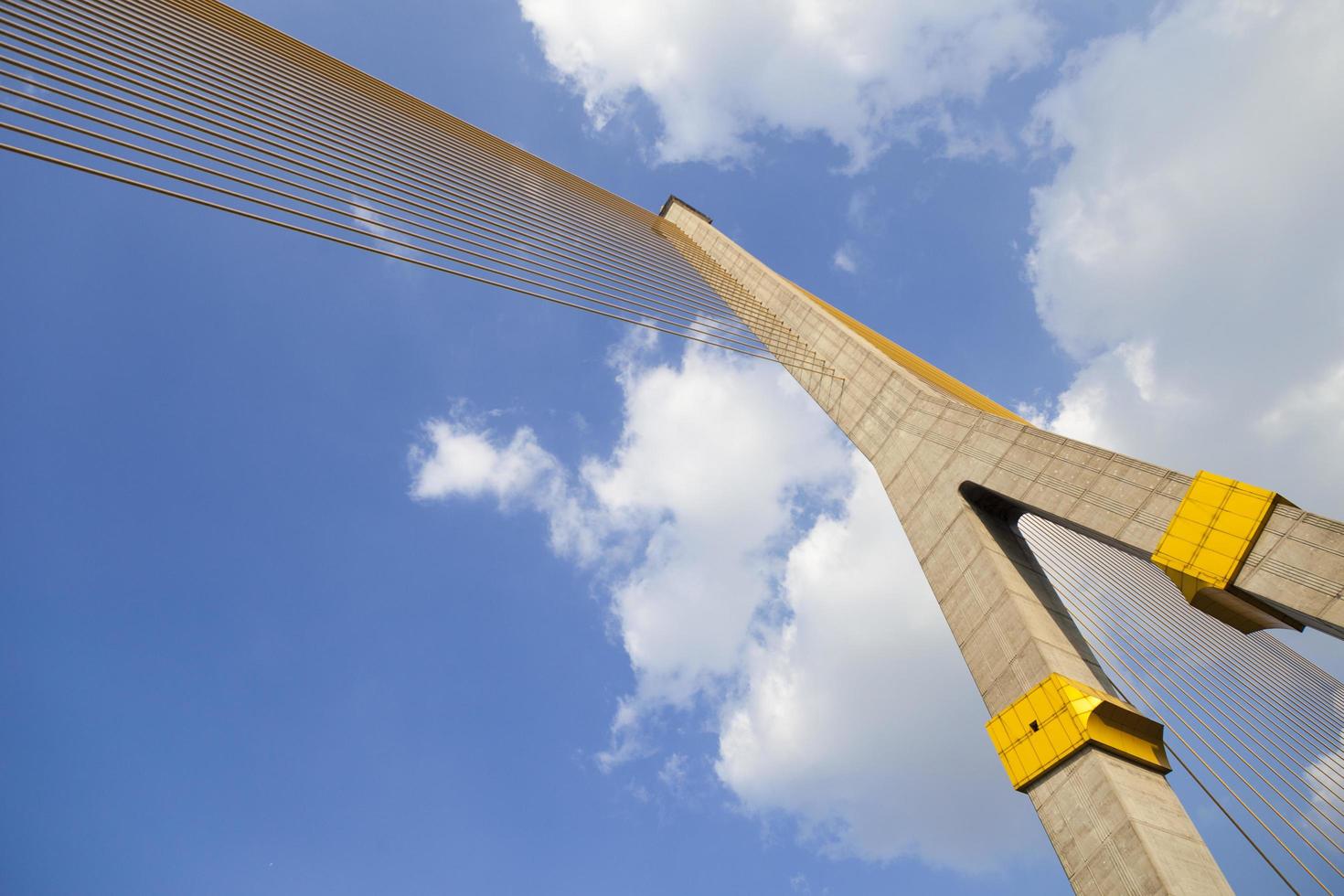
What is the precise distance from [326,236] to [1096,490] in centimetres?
925

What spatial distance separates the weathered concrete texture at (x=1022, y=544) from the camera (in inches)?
265

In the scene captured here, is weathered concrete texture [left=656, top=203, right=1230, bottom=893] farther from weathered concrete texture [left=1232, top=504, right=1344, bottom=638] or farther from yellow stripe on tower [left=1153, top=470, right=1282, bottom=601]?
weathered concrete texture [left=1232, top=504, right=1344, bottom=638]

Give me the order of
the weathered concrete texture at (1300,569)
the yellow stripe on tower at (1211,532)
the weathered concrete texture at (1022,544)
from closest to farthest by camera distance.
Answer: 1. the weathered concrete texture at (1300,569)
2. the weathered concrete texture at (1022,544)
3. the yellow stripe on tower at (1211,532)

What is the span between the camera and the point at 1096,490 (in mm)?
8328

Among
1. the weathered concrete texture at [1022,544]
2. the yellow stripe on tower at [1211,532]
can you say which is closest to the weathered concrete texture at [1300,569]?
the yellow stripe on tower at [1211,532]

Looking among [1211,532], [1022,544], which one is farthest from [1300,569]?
[1022,544]

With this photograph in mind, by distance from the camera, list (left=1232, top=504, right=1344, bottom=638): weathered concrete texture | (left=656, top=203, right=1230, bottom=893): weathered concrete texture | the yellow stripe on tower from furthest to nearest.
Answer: the yellow stripe on tower, (left=656, top=203, right=1230, bottom=893): weathered concrete texture, (left=1232, top=504, right=1344, bottom=638): weathered concrete texture

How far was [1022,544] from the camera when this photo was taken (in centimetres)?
995

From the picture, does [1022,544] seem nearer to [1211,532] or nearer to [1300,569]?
[1211,532]

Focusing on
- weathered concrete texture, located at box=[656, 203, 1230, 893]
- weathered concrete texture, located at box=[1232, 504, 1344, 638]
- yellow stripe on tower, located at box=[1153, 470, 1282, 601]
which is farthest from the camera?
yellow stripe on tower, located at box=[1153, 470, 1282, 601]

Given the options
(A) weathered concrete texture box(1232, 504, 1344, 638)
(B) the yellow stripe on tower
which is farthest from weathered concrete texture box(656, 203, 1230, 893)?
(A) weathered concrete texture box(1232, 504, 1344, 638)

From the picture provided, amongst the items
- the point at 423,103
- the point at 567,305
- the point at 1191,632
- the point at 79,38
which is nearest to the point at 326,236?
the point at 567,305

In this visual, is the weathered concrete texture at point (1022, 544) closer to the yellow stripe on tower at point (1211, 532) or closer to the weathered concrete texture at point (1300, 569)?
the yellow stripe on tower at point (1211, 532)

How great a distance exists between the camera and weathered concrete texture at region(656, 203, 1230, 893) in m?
6.74
